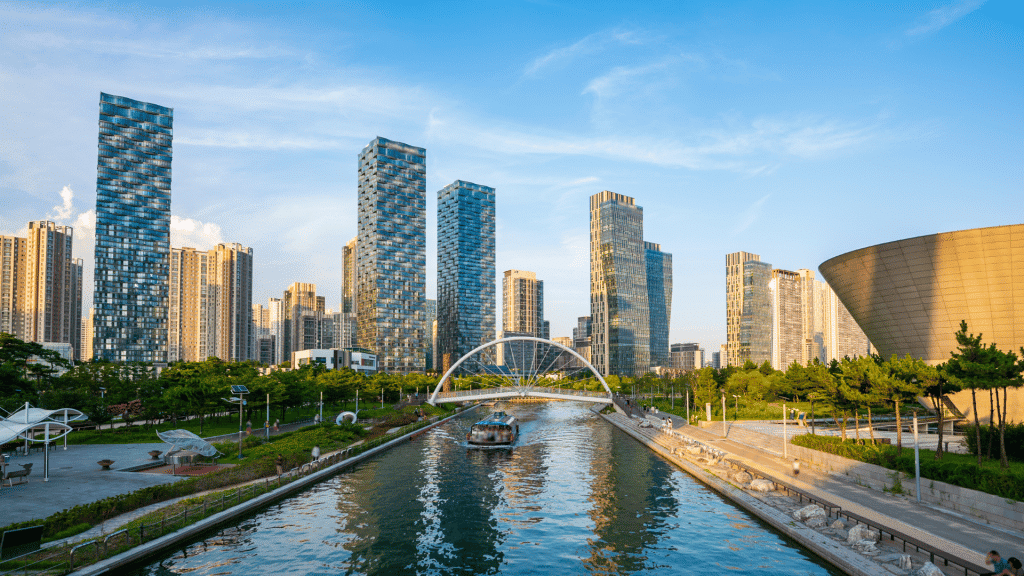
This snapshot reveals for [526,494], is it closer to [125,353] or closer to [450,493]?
[450,493]

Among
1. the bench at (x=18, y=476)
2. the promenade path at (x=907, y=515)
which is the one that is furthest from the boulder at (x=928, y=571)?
the bench at (x=18, y=476)

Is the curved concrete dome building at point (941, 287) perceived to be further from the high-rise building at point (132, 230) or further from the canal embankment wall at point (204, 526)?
the high-rise building at point (132, 230)

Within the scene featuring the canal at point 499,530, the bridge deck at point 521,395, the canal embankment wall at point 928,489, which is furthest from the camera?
the bridge deck at point 521,395

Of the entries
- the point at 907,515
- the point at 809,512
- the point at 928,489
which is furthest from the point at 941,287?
the point at 809,512

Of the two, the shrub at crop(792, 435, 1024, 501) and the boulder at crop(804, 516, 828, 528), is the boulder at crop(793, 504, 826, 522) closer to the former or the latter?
the boulder at crop(804, 516, 828, 528)

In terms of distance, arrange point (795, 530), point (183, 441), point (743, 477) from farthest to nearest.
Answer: point (183, 441), point (743, 477), point (795, 530)

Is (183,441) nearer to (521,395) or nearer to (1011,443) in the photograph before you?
(1011,443)
